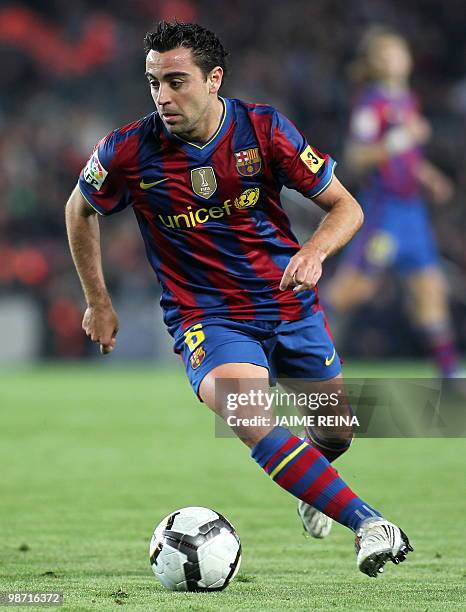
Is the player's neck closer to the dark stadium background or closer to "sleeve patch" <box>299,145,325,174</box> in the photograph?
"sleeve patch" <box>299,145,325,174</box>

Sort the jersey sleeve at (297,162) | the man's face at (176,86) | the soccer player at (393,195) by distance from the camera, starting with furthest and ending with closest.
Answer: the soccer player at (393,195)
the jersey sleeve at (297,162)
the man's face at (176,86)

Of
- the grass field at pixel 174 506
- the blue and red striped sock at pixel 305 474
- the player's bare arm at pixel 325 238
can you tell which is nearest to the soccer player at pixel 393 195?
the grass field at pixel 174 506

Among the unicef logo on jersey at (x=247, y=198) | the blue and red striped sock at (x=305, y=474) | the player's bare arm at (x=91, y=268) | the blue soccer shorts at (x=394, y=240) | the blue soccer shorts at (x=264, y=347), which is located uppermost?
the unicef logo on jersey at (x=247, y=198)

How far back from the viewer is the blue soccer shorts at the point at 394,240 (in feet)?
36.3

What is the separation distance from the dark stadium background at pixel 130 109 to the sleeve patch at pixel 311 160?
10107mm

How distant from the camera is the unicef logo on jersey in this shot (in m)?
4.77

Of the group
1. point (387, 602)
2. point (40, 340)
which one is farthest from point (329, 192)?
point (40, 340)

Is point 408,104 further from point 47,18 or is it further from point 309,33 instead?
point 47,18

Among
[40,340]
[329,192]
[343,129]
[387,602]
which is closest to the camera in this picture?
[387,602]

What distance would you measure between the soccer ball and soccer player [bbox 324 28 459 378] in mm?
6545

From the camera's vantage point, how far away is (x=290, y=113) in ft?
55.3

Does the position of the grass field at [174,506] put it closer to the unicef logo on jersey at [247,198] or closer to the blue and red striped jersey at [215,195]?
the blue and red striped jersey at [215,195]

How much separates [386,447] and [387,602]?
4760 millimetres

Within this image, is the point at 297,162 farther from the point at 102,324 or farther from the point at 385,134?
the point at 385,134
